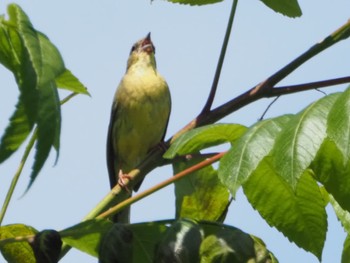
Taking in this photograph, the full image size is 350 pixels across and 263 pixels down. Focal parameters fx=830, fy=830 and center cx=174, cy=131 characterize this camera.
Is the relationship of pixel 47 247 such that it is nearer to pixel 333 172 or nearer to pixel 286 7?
pixel 333 172

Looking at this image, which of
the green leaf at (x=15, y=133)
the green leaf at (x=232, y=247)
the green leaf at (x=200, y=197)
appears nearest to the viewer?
the green leaf at (x=15, y=133)

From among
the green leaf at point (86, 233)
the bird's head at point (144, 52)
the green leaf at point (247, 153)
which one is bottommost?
the bird's head at point (144, 52)

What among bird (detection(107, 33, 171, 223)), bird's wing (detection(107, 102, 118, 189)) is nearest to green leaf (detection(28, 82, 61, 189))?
bird (detection(107, 33, 171, 223))

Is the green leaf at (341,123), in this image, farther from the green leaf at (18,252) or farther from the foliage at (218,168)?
the green leaf at (18,252)

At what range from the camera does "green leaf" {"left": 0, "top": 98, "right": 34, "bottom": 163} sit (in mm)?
1838

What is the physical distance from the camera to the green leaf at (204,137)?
2.43 meters

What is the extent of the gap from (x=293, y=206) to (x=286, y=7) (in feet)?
2.57

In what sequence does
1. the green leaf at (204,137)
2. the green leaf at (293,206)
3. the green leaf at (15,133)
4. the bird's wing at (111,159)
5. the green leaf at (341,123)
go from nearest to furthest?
the green leaf at (15,133), the green leaf at (341,123), the green leaf at (204,137), the green leaf at (293,206), the bird's wing at (111,159)

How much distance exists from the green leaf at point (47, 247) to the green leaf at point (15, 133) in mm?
417

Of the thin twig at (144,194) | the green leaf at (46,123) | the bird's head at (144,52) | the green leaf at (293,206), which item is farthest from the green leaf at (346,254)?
the bird's head at (144,52)

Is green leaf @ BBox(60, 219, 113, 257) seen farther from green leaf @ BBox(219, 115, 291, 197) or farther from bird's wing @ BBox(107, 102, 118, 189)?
bird's wing @ BBox(107, 102, 118, 189)

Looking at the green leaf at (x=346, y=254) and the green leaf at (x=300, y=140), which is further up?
the green leaf at (x=300, y=140)

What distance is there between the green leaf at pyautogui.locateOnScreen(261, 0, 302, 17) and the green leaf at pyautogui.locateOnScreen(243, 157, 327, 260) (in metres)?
0.64

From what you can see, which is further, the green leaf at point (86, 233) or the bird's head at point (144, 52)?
the bird's head at point (144, 52)
